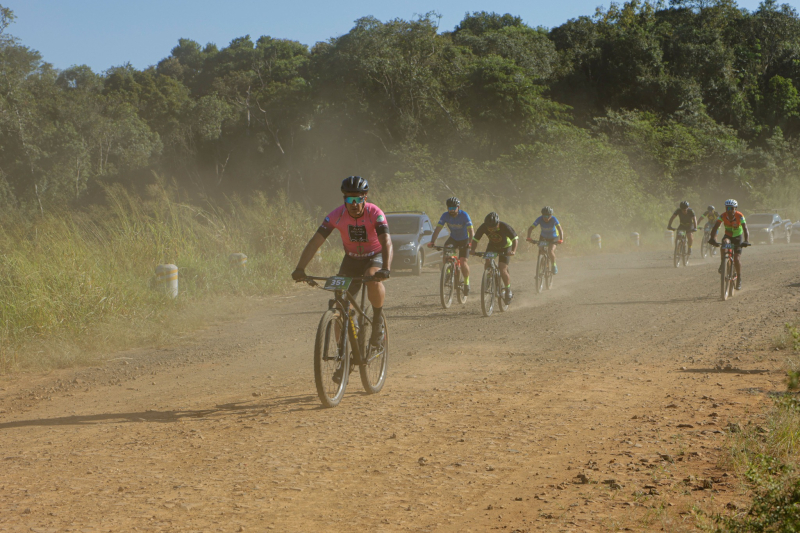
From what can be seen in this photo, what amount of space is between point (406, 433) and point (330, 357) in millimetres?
1098

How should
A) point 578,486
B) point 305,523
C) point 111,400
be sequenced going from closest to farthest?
point 305,523, point 578,486, point 111,400

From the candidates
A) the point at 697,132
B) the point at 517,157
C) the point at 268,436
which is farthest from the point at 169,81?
the point at 268,436

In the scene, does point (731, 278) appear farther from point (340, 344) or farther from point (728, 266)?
point (340, 344)

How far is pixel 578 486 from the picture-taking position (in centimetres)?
447

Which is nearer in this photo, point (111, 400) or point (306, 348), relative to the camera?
point (111, 400)

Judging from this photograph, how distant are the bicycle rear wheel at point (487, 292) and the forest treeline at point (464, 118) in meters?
22.6

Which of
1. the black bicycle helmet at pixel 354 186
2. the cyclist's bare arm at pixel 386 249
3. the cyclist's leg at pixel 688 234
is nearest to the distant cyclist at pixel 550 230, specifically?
the cyclist's leg at pixel 688 234

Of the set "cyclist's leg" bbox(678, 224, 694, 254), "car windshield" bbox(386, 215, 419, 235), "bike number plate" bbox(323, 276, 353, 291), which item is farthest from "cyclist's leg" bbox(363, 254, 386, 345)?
"cyclist's leg" bbox(678, 224, 694, 254)

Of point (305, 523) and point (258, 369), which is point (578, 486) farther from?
point (258, 369)

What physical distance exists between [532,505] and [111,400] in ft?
15.9

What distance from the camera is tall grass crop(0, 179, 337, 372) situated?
966cm

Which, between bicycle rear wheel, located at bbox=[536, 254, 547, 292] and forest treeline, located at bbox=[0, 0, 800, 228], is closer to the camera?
bicycle rear wheel, located at bbox=[536, 254, 547, 292]

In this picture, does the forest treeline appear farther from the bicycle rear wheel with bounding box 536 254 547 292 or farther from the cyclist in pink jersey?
the cyclist in pink jersey

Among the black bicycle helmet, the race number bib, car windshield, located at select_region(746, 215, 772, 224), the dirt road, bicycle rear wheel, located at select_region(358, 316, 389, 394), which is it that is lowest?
the dirt road
